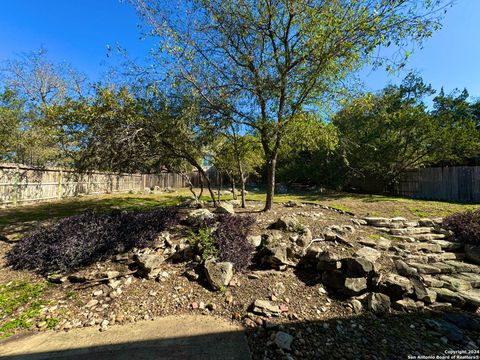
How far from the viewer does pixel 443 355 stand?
2182mm

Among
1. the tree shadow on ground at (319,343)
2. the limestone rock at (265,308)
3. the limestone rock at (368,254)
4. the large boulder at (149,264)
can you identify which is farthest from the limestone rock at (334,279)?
the large boulder at (149,264)

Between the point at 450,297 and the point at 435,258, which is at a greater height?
the point at 435,258

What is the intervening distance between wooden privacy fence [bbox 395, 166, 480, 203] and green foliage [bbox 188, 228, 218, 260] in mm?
12062

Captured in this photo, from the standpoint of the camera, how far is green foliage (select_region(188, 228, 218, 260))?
12.0 feet

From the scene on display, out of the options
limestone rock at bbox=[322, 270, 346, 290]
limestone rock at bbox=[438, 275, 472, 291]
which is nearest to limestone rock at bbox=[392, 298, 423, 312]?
limestone rock at bbox=[322, 270, 346, 290]

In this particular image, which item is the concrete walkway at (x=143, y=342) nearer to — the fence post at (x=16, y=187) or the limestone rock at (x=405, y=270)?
the limestone rock at (x=405, y=270)

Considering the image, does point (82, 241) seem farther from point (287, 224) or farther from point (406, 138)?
point (406, 138)

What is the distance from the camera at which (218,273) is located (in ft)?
10.8

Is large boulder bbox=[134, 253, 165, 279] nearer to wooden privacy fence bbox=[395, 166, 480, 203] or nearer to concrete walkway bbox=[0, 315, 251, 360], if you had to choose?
concrete walkway bbox=[0, 315, 251, 360]

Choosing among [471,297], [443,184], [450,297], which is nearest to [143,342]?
[450,297]

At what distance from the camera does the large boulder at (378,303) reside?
285 cm

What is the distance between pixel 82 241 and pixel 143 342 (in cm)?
252

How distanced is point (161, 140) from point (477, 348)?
5.72 metres

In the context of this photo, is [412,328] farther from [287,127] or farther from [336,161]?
[336,161]
